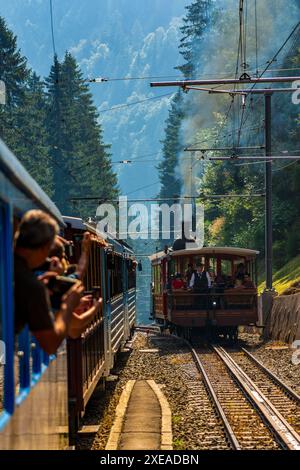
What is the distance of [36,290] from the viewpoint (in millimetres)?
3840

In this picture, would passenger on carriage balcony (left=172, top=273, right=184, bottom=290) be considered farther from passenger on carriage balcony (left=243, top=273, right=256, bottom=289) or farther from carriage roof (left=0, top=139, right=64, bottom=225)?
carriage roof (left=0, top=139, right=64, bottom=225)

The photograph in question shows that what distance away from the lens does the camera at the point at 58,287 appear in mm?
4363

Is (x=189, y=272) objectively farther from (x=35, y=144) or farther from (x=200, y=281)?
(x=35, y=144)

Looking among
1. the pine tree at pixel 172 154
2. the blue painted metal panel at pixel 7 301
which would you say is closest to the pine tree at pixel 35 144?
the pine tree at pixel 172 154

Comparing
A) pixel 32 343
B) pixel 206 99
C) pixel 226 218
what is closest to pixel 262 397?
pixel 32 343

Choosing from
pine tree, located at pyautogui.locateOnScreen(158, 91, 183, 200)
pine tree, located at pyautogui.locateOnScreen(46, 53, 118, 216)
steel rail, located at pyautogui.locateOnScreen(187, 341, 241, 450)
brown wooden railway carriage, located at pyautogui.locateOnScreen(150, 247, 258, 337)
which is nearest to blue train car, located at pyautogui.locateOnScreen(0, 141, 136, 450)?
steel rail, located at pyautogui.locateOnScreen(187, 341, 241, 450)

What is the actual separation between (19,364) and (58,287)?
51cm

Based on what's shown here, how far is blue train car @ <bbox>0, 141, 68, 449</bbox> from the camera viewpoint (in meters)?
3.95

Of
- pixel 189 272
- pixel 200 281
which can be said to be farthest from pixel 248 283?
pixel 189 272

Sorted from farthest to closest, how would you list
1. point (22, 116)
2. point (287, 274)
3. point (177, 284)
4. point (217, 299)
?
point (22, 116)
point (287, 274)
point (177, 284)
point (217, 299)

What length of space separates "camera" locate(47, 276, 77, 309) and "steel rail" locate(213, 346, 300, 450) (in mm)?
6445

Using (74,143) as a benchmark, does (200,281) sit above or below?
below

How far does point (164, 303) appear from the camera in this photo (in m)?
28.5
